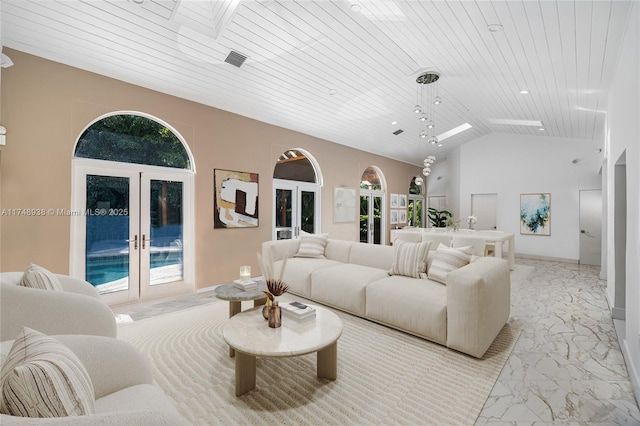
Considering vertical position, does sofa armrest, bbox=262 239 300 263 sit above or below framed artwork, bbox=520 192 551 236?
below

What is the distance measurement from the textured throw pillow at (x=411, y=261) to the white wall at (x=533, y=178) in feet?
19.7

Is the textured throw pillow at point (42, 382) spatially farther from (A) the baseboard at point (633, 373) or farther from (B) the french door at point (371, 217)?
(B) the french door at point (371, 217)

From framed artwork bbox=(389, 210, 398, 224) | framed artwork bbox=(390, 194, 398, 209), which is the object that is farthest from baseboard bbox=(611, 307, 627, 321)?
framed artwork bbox=(390, 194, 398, 209)

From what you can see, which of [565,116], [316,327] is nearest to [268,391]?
[316,327]

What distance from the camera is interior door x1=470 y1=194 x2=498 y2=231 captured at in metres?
8.23

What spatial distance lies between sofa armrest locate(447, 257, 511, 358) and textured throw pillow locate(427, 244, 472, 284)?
0.36 meters

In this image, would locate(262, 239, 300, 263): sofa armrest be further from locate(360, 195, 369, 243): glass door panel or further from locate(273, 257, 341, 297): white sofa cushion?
locate(360, 195, 369, 243): glass door panel

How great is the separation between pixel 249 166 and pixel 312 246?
6.06 ft

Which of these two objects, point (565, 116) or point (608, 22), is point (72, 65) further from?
point (565, 116)

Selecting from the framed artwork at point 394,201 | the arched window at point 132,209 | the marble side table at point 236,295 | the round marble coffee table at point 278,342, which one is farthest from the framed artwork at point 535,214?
the arched window at point 132,209

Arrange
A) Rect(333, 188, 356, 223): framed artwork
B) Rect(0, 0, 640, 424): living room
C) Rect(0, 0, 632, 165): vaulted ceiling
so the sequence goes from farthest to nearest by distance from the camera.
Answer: Rect(333, 188, 356, 223): framed artwork → Rect(0, 0, 640, 424): living room → Rect(0, 0, 632, 165): vaulted ceiling

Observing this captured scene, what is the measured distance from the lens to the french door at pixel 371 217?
7.81 meters

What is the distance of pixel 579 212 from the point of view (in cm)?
698

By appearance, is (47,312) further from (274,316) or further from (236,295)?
(274,316)
